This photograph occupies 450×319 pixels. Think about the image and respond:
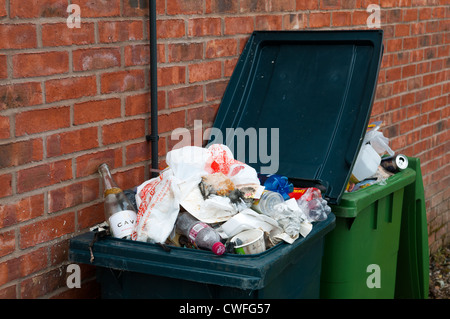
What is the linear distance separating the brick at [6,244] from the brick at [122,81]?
719mm

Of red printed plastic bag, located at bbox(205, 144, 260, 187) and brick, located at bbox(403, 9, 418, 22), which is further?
brick, located at bbox(403, 9, 418, 22)

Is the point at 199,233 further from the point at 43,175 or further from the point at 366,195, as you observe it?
the point at 366,195

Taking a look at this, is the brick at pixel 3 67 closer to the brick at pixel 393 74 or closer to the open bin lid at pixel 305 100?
the open bin lid at pixel 305 100

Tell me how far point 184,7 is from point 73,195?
1.07m

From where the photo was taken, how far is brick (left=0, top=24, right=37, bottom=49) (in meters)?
2.39

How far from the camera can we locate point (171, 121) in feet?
10.5

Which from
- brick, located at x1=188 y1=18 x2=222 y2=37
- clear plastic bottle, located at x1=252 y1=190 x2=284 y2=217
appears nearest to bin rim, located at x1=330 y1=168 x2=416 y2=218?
clear plastic bottle, located at x1=252 y1=190 x2=284 y2=217

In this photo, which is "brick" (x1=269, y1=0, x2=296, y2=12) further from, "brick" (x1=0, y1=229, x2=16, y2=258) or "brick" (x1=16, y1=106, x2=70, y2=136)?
"brick" (x1=0, y1=229, x2=16, y2=258)

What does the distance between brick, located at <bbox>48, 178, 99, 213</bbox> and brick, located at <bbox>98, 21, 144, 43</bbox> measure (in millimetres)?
610

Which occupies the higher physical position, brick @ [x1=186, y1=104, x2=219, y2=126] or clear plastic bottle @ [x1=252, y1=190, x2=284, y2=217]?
brick @ [x1=186, y1=104, x2=219, y2=126]

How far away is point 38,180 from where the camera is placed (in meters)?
2.58

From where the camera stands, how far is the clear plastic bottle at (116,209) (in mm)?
2594
